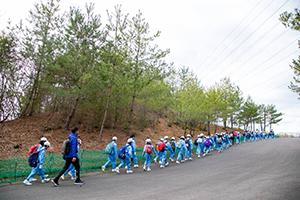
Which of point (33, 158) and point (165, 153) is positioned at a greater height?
point (33, 158)

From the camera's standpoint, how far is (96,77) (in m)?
19.0

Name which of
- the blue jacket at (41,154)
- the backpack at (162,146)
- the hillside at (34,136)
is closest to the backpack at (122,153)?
the backpack at (162,146)

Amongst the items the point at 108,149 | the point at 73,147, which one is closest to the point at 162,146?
the point at 108,149

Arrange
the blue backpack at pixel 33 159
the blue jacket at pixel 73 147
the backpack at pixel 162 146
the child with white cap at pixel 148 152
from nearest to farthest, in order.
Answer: the blue jacket at pixel 73 147, the blue backpack at pixel 33 159, the child with white cap at pixel 148 152, the backpack at pixel 162 146

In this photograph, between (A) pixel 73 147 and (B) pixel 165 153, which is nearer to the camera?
(A) pixel 73 147

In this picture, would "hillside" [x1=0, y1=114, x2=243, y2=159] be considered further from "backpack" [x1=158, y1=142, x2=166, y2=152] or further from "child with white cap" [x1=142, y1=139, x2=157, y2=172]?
"backpack" [x1=158, y1=142, x2=166, y2=152]

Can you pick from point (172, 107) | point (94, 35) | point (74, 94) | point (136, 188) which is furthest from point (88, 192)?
point (172, 107)

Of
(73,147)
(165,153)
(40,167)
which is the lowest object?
(165,153)

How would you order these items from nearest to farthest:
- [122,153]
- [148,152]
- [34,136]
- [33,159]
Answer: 1. [33,159]
2. [122,153]
3. [148,152]
4. [34,136]

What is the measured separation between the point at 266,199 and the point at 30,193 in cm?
800

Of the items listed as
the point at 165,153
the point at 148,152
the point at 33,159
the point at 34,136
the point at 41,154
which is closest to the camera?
the point at 33,159

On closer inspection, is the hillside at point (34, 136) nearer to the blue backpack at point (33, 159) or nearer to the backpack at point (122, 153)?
the backpack at point (122, 153)

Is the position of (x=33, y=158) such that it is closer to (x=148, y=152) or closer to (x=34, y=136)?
(x=148, y=152)

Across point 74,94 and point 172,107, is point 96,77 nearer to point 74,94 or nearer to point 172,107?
point 74,94
